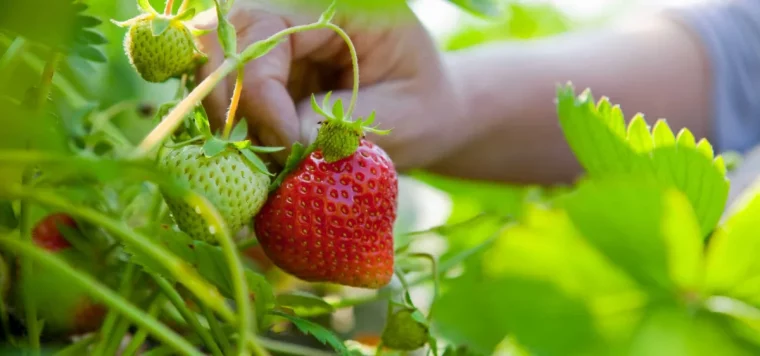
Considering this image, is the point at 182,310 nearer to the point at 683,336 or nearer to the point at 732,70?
the point at 683,336

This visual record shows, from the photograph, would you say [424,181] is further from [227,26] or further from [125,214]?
[227,26]

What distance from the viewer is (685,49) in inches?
45.9

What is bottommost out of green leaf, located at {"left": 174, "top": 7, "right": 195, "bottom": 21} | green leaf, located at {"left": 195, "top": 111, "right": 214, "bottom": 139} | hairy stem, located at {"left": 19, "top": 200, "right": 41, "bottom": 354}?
hairy stem, located at {"left": 19, "top": 200, "right": 41, "bottom": 354}

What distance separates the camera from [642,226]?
0.66 ft

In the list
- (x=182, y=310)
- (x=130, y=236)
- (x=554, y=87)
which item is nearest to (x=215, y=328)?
(x=182, y=310)

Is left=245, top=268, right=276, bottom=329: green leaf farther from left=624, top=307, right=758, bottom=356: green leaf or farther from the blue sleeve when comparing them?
the blue sleeve

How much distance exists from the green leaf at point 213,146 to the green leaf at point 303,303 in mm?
90

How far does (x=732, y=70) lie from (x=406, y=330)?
996 millimetres

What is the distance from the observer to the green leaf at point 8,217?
0.31 metres

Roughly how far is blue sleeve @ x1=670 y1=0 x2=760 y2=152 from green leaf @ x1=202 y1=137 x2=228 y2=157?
102cm

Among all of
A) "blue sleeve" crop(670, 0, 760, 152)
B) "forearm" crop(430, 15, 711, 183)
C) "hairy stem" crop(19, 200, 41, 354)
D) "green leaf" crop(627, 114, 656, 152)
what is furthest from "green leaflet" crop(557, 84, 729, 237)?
"blue sleeve" crop(670, 0, 760, 152)

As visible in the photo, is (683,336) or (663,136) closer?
(683,336)

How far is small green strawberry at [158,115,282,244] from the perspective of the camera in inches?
12.4

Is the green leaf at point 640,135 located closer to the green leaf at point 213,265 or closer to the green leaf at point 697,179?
the green leaf at point 697,179
